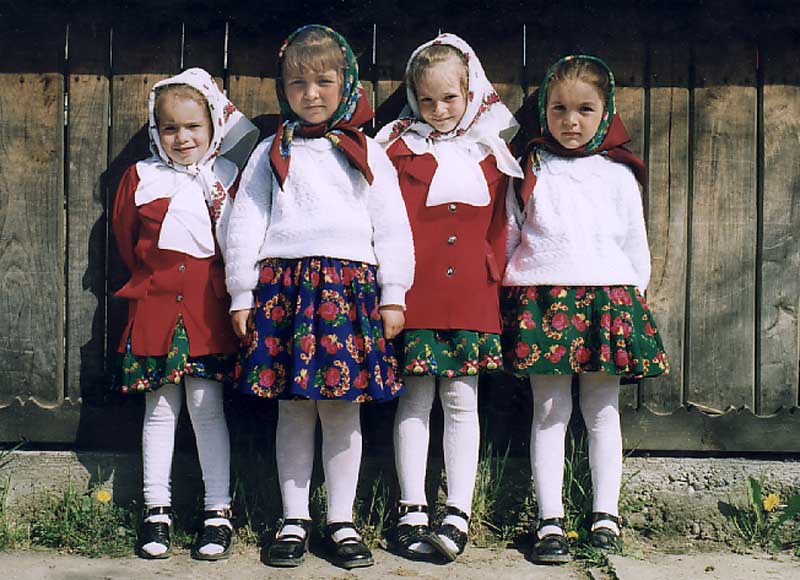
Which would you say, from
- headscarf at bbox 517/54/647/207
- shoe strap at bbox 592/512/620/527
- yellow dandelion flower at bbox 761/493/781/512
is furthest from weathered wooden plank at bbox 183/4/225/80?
yellow dandelion flower at bbox 761/493/781/512

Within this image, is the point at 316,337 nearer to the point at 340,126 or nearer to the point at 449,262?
the point at 449,262

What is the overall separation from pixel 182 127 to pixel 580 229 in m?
1.48

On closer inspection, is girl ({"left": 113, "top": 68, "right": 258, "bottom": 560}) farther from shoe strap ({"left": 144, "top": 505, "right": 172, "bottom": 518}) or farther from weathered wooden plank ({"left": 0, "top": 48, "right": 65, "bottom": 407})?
weathered wooden plank ({"left": 0, "top": 48, "right": 65, "bottom": 407})

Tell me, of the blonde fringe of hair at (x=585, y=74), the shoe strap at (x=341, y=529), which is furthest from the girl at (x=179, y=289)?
the blonde fringe of hair at (x=585, y=74)

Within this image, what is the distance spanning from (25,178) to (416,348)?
167 cm

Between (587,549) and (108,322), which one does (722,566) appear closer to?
(587,549)

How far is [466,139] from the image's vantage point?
160 inches

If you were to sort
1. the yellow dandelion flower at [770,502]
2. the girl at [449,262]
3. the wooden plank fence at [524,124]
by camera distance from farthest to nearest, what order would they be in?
the wooden plank fence at [524,124] < the yellow dandelion flower at [770,502] < the girl at [449,262]

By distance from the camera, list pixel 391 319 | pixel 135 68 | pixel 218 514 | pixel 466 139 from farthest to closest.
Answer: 1. pixel 135 68
2. pixel 466 139
3. pixel 218 514
4. pixel 391 319

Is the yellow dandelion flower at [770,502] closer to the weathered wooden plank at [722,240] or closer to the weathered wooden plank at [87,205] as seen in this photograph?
the weathered wooden plank at [722,240]

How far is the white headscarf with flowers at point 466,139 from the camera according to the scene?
395 centimetres

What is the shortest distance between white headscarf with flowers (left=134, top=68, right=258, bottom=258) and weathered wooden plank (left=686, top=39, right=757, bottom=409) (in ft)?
→ 5.71

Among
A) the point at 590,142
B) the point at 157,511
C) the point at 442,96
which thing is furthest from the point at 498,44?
the point at 157,511

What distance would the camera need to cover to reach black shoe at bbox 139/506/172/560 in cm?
383
